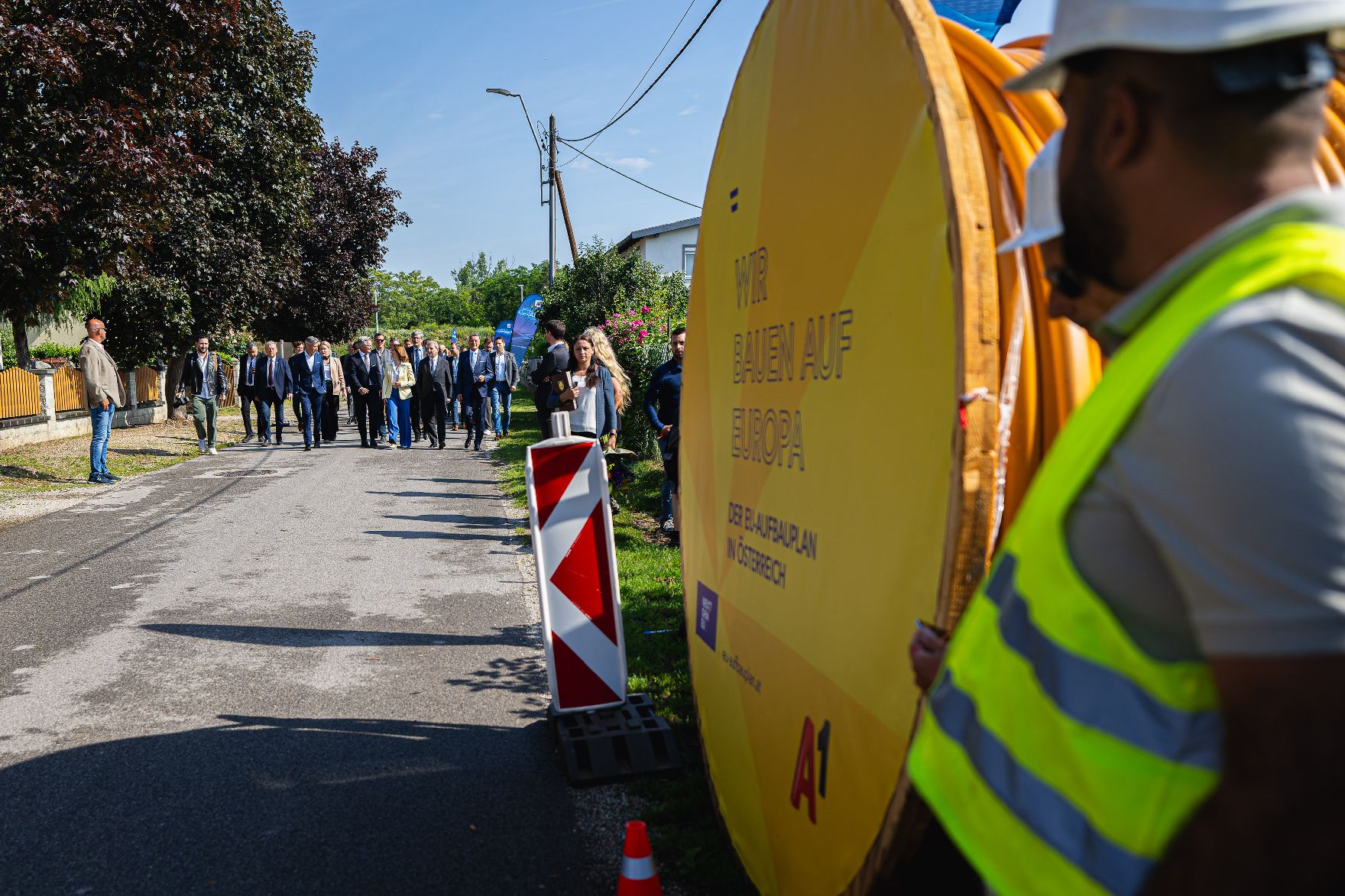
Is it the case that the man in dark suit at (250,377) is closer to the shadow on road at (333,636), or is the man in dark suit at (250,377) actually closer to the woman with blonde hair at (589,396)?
the woman with blonde hair at (589,396)

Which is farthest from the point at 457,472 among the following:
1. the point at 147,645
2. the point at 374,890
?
the point at 374,890

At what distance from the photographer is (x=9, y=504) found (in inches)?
484

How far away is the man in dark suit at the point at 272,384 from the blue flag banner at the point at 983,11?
18.8 metres

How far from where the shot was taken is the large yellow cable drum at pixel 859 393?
5.87ft

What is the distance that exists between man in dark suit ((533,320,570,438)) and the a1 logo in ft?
27.7

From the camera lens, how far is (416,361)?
21328 millimetres

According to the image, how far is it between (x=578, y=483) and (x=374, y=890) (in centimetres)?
208

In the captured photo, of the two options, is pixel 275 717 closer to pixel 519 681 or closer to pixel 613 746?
pixel 519 681

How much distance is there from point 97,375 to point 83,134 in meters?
3.46

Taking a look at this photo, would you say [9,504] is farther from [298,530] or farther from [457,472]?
[457,472]

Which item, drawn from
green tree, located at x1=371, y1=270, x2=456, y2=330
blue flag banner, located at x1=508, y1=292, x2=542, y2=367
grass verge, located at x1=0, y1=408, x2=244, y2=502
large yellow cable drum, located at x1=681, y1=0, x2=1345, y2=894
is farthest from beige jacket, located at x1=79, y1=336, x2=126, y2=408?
green tree, located at x1=371, y1=270, x2=456, y2=330

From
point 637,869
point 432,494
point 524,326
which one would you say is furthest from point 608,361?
point 524,326

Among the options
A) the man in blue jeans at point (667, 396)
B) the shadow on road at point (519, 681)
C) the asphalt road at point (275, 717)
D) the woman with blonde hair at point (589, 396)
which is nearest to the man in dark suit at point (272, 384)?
the asphalt road at point (275, 717)

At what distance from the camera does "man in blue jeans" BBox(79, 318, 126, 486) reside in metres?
14.4
